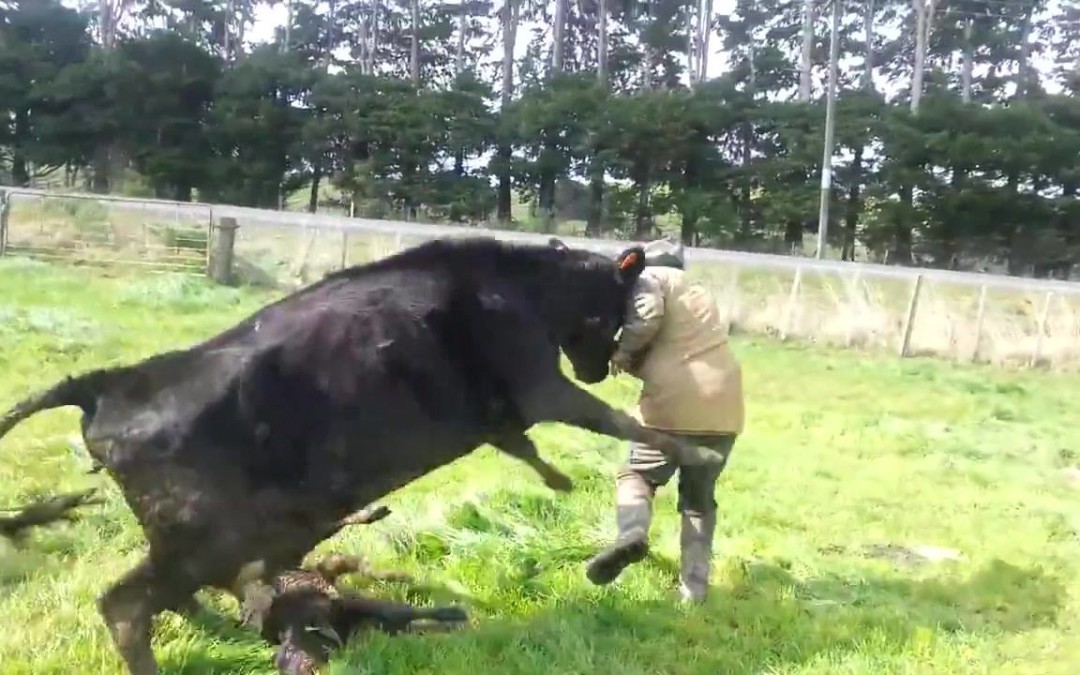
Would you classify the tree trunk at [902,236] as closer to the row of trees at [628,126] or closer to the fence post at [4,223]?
the row of trees at [628,126]

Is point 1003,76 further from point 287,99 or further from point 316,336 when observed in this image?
point 316,336

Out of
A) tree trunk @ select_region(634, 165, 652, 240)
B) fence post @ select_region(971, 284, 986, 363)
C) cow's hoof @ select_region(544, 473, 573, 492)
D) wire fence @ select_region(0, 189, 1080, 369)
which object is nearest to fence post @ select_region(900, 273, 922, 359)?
wire fence @ select_region(0, 189, 1080, 369)

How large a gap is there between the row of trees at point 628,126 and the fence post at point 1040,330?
47.9ft

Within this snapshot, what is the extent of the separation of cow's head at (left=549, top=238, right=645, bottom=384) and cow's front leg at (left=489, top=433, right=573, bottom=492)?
533 mm

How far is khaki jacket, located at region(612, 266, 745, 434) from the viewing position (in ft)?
15.3

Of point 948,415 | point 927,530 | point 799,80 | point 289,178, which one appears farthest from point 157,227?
point 799,80

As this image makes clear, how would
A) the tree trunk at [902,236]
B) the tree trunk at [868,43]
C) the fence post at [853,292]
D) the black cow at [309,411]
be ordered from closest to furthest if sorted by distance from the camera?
the black cow at [309,411] < the fence post at [853,292] < the tree trunk at [902,236] < the tree trunk at [868,43]

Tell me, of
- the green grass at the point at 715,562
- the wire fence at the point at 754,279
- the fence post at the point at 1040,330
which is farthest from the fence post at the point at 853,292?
the green grass at the point at 715,562

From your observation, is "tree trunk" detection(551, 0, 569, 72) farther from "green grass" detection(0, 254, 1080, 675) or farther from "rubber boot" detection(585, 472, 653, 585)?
"rubber boot" detection(585, 472, 653, 585)

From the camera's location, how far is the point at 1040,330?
528 inches

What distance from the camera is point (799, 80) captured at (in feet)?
128

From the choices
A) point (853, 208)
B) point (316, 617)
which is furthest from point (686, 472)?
point (853, 208)

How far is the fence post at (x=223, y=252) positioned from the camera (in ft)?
47.8

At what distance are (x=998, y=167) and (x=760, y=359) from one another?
19820 mm
